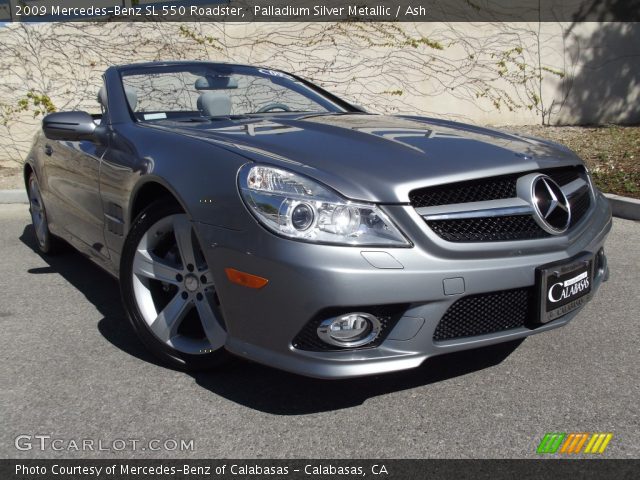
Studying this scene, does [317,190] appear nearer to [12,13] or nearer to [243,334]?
[243,334]

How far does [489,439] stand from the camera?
2477 millimetres

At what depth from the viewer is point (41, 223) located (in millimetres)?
5195

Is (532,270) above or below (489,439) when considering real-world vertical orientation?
above

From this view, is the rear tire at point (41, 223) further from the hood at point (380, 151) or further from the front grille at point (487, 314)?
the front grille at point (487, 314)

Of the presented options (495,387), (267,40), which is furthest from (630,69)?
(495,387)

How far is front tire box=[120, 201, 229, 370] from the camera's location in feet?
9.44

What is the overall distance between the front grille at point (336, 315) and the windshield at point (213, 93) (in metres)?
1.68

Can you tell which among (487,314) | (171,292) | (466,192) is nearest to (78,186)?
(171,292)

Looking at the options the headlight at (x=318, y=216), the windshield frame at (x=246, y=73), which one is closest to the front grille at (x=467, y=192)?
the headlight at (x=318, y=216)

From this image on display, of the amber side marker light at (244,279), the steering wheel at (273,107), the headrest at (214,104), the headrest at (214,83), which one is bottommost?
the amber side marker light at (244,279)

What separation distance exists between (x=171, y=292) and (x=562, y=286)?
1.65 meters

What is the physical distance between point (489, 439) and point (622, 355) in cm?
106

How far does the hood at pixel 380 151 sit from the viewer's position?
8.38ft

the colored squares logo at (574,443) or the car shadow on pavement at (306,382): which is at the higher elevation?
the colored squares logo at (574,443)
